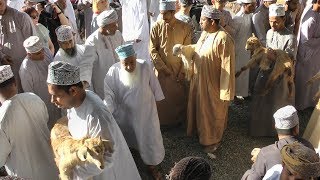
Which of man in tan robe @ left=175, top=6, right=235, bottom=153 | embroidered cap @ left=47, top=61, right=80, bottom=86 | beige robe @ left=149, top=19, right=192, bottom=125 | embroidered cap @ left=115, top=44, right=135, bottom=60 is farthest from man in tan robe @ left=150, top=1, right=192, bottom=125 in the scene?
embroidered cap @ left=47, top=61, right=80, bottom=86

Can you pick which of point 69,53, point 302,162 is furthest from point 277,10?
point 302,162

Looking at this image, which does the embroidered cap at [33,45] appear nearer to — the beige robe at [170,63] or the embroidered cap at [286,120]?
the beige robe at [170,63]

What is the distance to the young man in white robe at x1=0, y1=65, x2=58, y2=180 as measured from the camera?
3260mm

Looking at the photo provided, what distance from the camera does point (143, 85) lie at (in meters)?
4.20

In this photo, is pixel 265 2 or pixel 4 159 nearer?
pixel 4 159

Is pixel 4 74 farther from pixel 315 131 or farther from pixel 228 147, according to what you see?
pixel 315 131

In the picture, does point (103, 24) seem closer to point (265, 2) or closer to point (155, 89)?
point (155, 89)

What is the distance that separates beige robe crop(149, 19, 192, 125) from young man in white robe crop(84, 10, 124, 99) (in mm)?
548

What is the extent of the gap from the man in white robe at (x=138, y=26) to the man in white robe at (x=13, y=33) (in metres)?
2.65

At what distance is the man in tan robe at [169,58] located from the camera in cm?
517

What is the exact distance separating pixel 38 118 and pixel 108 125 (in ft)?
2.77

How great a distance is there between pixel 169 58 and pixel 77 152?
2.84m

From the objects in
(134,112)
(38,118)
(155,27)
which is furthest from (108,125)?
(155,27)

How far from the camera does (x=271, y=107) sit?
5.03 meters
